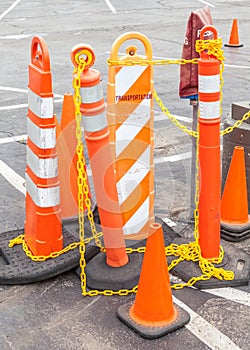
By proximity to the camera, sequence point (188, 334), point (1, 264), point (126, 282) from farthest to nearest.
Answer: point (1, 264) → point (126, 282) → point (188, 334)

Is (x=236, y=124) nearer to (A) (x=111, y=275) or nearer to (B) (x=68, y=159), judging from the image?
(B) (x=68, y=159)

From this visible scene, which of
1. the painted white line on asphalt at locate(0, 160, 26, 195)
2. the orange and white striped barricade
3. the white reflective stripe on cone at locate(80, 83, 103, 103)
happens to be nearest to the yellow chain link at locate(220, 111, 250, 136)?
the orange and white striped barricade

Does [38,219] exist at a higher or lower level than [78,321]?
higher

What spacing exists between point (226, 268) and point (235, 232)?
670mm

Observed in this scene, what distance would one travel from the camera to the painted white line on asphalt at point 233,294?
15.0 feet

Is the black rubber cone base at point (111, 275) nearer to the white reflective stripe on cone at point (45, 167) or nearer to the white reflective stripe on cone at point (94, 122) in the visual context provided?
the white reflective stripe on cone at point (45, 167)

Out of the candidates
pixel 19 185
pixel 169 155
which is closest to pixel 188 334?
pixel 19 185

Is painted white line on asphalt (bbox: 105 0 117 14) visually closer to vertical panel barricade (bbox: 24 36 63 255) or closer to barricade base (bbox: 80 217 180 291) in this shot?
vertical panel barricade (bbox: 24 36 63 255)

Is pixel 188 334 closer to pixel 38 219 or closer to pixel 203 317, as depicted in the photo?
pixel 203 317

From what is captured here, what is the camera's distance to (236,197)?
565cm

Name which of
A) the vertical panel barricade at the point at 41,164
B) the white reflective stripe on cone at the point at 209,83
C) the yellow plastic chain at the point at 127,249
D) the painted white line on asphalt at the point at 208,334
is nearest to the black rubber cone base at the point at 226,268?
the yellow plastic chain at the point at 127,249

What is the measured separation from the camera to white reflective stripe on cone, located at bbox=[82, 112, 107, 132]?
4551 millimetres

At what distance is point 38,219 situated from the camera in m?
4.99

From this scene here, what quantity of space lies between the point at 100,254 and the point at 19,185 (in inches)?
87.2
